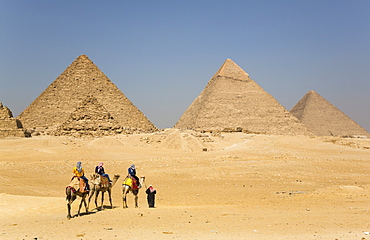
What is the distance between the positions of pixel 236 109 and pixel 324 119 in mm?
25190

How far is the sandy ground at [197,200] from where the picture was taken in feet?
21.6

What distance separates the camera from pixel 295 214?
7965 millimetres

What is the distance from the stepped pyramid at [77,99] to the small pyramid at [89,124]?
836 inches

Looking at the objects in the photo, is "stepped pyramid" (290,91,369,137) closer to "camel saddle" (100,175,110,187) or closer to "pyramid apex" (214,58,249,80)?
"pyramid apex" (214,58,249,80)

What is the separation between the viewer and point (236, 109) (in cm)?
8025

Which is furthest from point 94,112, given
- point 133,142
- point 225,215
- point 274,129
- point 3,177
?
point 274,129

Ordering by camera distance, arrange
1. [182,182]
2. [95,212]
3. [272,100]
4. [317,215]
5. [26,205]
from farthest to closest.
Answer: [272,100] < [182,182] < [26,205] < [95,212] < [317,215]

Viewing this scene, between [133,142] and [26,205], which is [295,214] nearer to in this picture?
[26,205]

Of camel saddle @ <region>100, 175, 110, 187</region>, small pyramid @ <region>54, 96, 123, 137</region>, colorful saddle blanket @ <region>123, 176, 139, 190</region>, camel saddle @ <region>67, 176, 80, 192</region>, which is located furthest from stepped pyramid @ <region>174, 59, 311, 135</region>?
camel saddle @ <region>67, 176, 80, 192</region>

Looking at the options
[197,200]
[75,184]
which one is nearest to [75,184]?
[75,184]

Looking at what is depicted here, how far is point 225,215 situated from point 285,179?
8718mm

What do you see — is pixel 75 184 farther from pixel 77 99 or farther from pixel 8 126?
pixel 77 99

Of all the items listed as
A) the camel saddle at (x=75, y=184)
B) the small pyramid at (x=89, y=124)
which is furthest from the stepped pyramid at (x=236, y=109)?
the camel saddle at (x=75, y=184)

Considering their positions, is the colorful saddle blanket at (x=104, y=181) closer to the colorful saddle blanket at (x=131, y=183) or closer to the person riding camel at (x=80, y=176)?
the colorful saddle blanket at (x=131, y=183)
